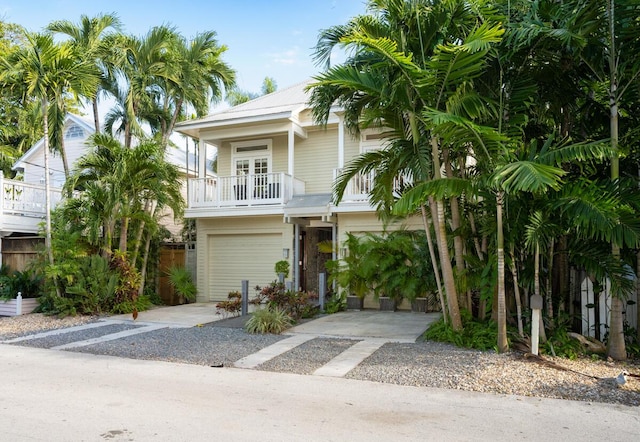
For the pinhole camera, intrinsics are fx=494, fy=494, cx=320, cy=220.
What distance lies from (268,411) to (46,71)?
34.6 feet

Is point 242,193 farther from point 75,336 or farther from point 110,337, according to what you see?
point 75,336

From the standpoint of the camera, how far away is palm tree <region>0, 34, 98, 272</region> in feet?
38.4

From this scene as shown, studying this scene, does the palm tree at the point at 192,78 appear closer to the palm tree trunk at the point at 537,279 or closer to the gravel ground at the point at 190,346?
the gravel ground at the point at 190,346

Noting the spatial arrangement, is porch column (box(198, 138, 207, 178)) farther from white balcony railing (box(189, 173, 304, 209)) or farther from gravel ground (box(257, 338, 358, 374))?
gravel ground (box(257, 338, 358, 374))

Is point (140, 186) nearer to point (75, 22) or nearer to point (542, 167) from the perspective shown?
point (75, 22)

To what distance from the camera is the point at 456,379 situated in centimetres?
650

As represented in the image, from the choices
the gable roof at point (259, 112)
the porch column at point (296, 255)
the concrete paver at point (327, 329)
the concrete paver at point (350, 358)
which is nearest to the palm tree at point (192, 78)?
the gable roof at point (259, 112)

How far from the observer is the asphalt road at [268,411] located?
4.55m

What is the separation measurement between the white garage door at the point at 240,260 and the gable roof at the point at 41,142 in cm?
987

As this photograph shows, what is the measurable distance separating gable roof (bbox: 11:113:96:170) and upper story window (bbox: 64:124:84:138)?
0.82 ft

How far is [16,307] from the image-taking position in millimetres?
13117

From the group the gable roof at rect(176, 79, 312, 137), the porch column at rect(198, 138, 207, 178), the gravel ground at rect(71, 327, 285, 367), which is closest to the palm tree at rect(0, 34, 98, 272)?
the gable roof at rect(176, 79, 312, 137)

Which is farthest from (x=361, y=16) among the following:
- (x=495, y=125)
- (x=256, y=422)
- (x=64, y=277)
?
(x=64, y=277)

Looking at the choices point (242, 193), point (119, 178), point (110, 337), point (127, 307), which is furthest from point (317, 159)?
point (110, 337)
